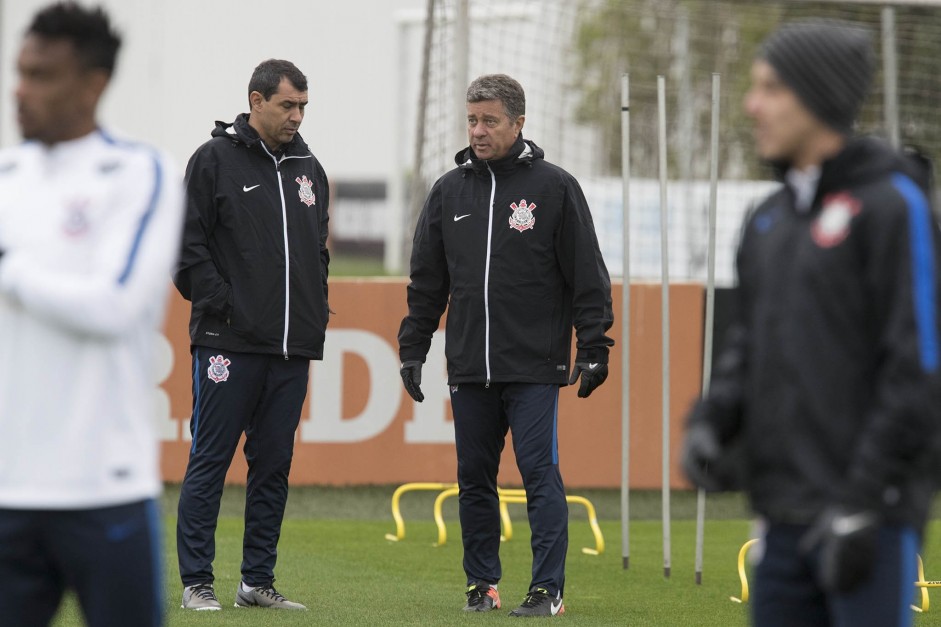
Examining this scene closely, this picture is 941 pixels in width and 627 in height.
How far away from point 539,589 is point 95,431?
3768 mm

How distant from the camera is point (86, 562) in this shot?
9.64 feet

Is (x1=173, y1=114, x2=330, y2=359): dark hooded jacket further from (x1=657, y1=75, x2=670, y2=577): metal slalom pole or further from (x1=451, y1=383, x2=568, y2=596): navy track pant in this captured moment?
(x1=657, y1=75, x2=670, y2=577): metal slalom pole

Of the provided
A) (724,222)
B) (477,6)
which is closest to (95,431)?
(477,6)

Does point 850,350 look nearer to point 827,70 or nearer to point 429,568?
point 827,70

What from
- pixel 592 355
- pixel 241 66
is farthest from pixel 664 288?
pixel 241 66

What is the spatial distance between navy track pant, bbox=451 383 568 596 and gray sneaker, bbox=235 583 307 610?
760 mm

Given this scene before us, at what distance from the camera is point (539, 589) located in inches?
253

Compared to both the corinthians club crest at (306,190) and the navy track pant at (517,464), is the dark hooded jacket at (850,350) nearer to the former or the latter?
the navy track pant at (517,464)

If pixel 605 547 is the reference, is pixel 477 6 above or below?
above

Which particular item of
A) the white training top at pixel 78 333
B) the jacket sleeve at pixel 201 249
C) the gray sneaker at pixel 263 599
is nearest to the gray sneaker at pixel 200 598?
the gray sneaker at pixel 263 599

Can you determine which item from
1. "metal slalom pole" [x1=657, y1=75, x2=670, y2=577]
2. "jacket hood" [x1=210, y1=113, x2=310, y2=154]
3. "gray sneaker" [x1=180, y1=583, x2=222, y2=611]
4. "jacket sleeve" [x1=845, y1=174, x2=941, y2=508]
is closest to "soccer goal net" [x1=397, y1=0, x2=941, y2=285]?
"metal slalom pole" [x1=657, y1=75, x2=670, y2=577]

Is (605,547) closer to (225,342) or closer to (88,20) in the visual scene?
(225,342)

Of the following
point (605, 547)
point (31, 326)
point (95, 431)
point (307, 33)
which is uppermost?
point (307, 33)

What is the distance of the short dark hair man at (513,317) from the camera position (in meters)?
6.50
